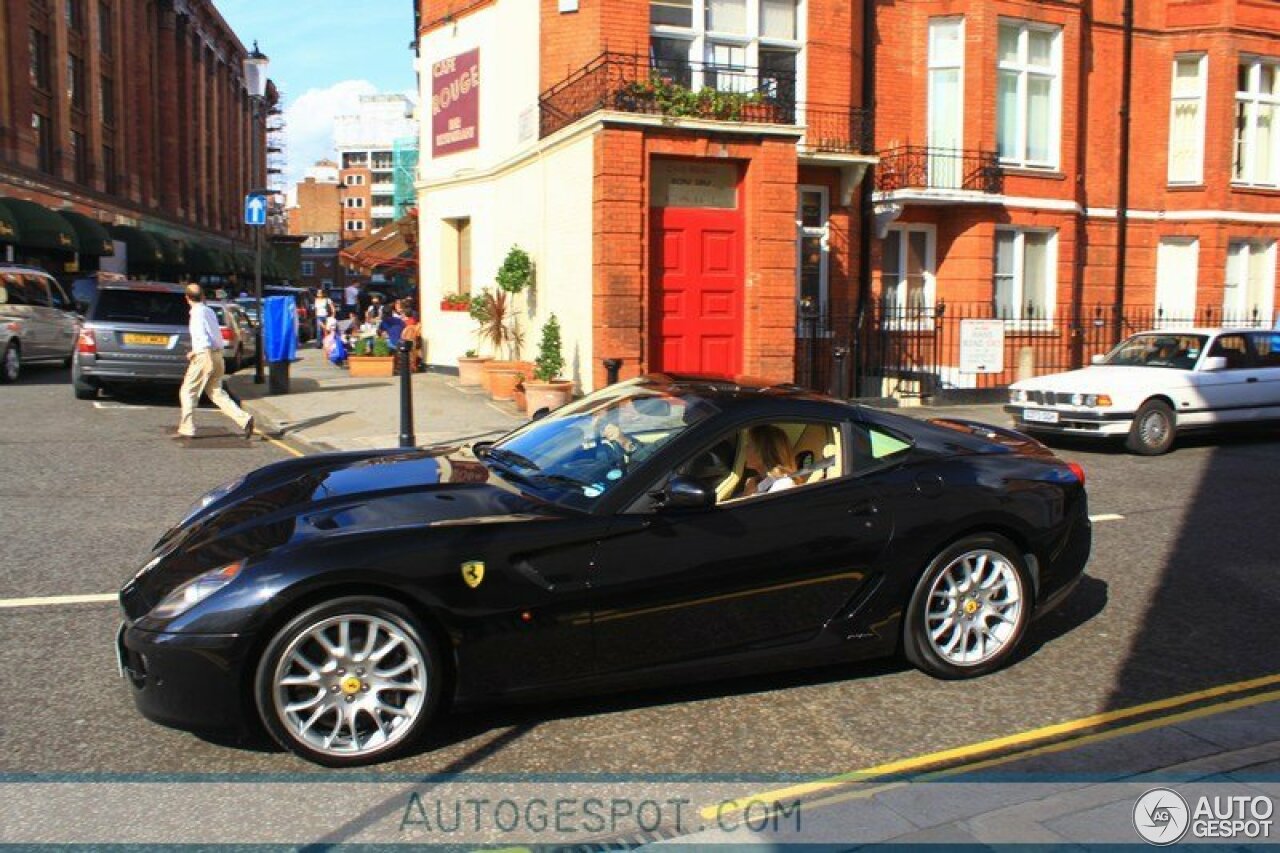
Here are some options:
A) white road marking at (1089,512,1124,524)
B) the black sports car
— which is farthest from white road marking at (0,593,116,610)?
white road marking at (1089,512,1124,524)

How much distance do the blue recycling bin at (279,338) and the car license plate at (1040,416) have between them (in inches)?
411

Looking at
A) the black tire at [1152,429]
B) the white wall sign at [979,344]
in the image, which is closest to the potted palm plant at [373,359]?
the white wall sign at [979,344]

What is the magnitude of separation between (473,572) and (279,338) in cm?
1347

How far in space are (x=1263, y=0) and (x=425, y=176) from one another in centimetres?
1703

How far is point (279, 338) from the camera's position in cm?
1648

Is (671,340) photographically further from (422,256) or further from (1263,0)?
(1263,0)

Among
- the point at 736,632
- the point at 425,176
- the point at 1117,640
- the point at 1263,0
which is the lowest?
the point at 1117,640

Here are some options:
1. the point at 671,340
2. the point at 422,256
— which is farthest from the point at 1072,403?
the point at 422,256

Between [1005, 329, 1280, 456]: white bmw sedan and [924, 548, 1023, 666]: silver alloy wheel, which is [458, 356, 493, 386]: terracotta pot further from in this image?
[924, 548, 1023, 666]: silver alloy wheel

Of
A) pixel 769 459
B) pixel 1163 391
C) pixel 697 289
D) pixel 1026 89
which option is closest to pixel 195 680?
pixel 769 459

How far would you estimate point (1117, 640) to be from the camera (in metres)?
5.64

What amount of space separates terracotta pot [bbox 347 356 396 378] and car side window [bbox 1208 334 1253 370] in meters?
13.4

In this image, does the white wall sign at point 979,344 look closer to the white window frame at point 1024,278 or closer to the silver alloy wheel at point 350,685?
the white window frame at point 1024,278

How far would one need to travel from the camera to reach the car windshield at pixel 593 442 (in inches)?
183
